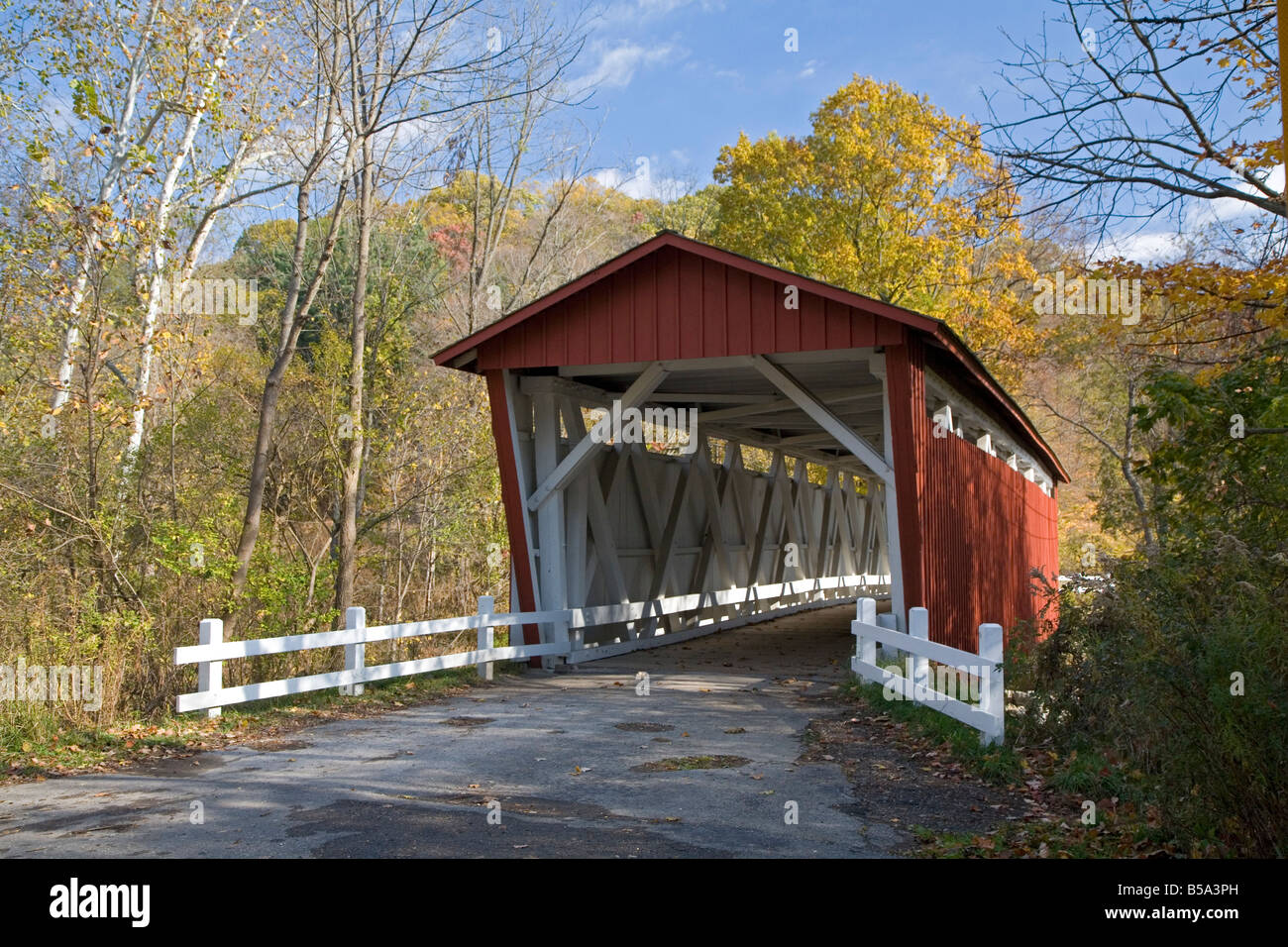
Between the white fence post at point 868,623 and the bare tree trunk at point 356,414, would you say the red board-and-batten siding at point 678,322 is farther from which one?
the white fence post at point 868,623

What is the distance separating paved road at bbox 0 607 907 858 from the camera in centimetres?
483

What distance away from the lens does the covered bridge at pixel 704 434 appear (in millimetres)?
10625

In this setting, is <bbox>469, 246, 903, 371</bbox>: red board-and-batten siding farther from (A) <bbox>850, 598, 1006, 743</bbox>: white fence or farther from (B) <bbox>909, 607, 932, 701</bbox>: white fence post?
(B) <bbox>909, 607, 932, 701</bbox>: white fence post

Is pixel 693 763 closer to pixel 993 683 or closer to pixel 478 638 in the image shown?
pixel 993 683

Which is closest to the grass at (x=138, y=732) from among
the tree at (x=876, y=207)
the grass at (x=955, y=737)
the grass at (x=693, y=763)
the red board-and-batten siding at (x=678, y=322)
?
the grass at (x=693, y=763)

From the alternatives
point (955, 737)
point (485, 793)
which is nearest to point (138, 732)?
point (485, 793)

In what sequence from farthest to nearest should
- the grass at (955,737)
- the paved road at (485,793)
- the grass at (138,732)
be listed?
the grass at (138,732) → the grass at (955,737) → the paved road at (485,793)

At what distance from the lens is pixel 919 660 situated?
27.1ft

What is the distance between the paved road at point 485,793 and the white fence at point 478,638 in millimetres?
756

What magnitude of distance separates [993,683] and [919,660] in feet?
5.10

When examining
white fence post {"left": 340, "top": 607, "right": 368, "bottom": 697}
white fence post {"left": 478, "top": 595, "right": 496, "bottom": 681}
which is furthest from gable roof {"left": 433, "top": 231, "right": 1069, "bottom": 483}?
white fence post {"left": 340, "top": 607, "right": 368, "bottom": 697}

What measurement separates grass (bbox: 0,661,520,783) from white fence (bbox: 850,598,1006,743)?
4.31 meters

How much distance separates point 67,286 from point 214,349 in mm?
7082
